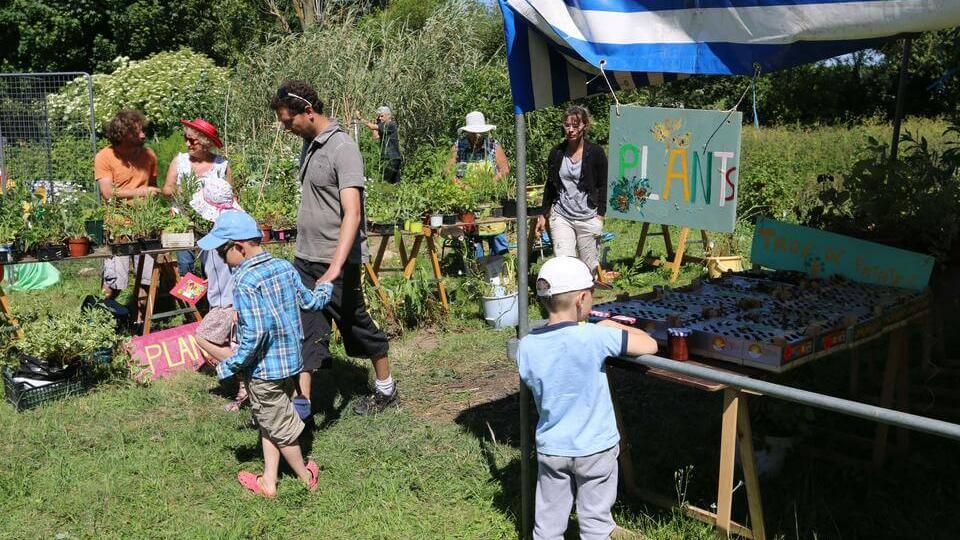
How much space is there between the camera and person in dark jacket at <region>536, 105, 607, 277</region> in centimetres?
661

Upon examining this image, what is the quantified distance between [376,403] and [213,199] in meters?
1.99

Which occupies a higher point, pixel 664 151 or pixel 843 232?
pixel 664 151

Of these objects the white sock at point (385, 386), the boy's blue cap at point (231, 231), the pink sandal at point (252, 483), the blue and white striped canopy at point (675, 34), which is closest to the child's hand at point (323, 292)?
the boy's blue cap at point (231, 231)

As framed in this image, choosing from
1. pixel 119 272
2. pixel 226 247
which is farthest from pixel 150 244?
pixel 226 247

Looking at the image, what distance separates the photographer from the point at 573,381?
9.96 ft

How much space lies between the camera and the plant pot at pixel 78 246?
5.84 meters

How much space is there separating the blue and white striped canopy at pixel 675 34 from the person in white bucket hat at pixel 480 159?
13.7 ft

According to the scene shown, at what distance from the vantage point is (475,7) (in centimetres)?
1597

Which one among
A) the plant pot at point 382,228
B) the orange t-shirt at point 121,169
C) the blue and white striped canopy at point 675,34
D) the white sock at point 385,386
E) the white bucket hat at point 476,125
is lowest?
the white sock at point 385,386

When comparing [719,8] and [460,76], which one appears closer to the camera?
[719,8]

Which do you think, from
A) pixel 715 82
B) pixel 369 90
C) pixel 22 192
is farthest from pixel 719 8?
pixel 715 82

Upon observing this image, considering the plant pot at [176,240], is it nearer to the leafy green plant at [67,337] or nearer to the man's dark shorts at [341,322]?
the leafy green plant at [67,337]

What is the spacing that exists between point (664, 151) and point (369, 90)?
422 inches

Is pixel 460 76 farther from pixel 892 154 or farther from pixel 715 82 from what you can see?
pixel 892 154
